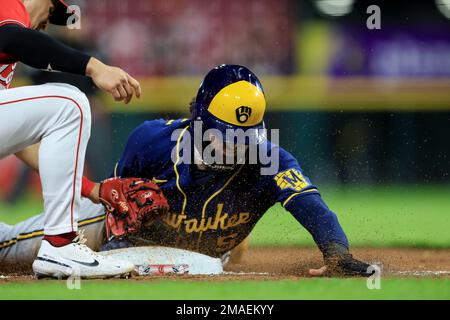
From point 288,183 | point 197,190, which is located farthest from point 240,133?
point 197,190

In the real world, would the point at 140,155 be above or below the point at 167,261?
above

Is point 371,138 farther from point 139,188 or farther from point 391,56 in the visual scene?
point 139,188

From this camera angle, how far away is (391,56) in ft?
35.0

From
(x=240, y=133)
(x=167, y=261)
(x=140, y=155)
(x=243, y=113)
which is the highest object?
(x=243, y=113)

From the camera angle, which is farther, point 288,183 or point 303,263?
point 303,263

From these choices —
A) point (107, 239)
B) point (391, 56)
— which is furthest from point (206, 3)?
point (107, 239)

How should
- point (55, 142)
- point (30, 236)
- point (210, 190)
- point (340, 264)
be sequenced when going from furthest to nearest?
point (30, 236)
point (210, 190)
point (340, 264)
point (55, 142)

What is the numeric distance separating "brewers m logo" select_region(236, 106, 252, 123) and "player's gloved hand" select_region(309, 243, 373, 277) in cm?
79

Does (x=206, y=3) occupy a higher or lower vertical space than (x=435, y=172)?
higher

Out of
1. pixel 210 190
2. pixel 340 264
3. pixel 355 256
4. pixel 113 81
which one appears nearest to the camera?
pixel 113 81

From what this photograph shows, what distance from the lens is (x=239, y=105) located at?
443 centimetres

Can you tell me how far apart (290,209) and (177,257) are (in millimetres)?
668

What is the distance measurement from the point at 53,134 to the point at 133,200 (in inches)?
31.0

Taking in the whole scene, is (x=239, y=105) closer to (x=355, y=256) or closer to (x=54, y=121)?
(x=54, y=121)
